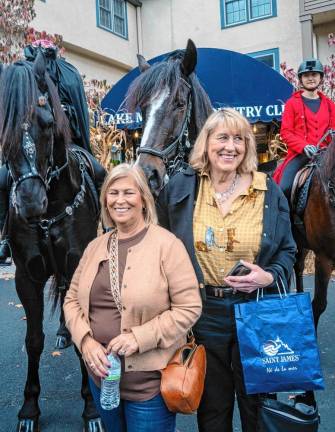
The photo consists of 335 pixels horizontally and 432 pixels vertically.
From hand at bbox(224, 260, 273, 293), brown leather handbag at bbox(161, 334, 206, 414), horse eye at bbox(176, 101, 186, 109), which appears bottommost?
brown leather handbag at bbox(161, 334, 206, 414)

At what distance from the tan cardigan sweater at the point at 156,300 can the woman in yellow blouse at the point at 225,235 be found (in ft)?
0.70

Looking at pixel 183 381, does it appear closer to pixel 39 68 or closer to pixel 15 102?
pixel 15 102

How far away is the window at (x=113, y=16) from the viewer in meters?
15.5

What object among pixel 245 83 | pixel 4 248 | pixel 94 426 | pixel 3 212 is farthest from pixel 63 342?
pixel 245 83

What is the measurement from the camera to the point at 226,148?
7.56 feet

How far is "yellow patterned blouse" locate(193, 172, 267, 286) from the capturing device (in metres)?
2.29

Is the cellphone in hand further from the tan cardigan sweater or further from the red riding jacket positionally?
the red riding jacket

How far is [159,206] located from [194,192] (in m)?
0.25

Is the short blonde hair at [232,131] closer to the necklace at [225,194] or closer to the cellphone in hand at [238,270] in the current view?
the necklace at [225,194]

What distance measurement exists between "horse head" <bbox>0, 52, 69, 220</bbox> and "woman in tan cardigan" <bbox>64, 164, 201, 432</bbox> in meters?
0.69

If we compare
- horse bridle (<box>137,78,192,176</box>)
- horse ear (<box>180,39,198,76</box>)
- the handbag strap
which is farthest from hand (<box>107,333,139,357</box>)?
horse ear (<box>180,39,198,76</box>)

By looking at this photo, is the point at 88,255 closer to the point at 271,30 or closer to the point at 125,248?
the point at 125,248

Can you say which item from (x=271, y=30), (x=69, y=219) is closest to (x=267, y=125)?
(x=271, y=30)

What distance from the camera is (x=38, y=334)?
3.59 metres
